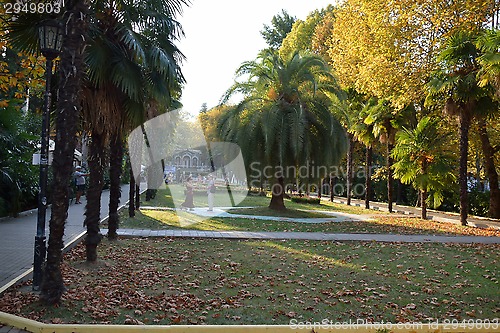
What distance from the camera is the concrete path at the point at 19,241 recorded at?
26.8 feet

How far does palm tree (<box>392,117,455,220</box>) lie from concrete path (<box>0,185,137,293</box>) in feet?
47.8

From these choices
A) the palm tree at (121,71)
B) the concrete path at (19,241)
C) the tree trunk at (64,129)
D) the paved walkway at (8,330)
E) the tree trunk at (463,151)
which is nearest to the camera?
the paved walkway at (8,330)

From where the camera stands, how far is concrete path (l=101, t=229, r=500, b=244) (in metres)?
13.7

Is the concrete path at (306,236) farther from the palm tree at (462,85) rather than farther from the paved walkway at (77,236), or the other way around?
the palm tree at (462,85)

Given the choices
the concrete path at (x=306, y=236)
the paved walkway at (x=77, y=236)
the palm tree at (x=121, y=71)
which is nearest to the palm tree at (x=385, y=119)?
the concrete path at (x=306, y=236)

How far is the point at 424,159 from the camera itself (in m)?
21.2

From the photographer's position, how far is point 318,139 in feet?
66.0

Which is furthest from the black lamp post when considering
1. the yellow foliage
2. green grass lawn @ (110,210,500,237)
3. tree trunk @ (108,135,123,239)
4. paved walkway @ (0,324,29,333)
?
the yellow foliage

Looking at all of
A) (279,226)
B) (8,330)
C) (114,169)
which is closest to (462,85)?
(279,226)

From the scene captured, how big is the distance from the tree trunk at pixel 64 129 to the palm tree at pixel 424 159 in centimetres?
1775

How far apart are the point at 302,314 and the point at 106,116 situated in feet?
17.5

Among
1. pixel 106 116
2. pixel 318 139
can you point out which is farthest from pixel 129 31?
pixel 318 139

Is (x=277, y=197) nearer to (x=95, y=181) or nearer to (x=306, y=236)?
(x=306, y=236)

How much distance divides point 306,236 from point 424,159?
31.4 ft
